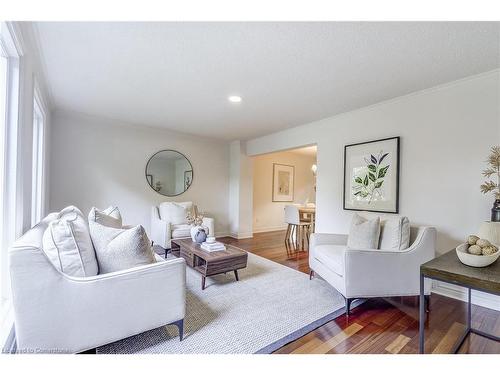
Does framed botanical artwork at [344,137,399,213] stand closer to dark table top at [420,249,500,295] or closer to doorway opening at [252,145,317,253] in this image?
dark table top at [420,249,500,295]

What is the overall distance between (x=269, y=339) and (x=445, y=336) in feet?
4.26

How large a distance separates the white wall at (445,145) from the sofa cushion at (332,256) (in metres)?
1.04

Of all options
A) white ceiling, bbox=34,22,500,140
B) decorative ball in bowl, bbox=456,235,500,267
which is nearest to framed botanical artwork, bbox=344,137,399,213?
white ceiling, bbox=34,22,500,140

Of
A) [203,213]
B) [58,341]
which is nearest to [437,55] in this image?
[58,341]

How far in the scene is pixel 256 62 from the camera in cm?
211

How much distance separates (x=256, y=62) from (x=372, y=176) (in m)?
2.07

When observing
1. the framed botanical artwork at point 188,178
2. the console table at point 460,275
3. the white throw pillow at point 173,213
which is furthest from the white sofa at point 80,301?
the framed botanical artwork at point 188,178

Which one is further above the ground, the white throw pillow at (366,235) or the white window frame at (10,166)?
the white window frame at (10,166)

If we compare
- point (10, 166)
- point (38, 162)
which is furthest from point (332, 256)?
point (38, 162)

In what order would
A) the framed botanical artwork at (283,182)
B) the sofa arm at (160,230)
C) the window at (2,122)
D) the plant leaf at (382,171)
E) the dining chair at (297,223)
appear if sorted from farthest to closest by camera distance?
the framed botanical artwork at (283,182)
the dining chair at (297,223)
the sofa arm at (160,230)
the plant leaf at (382,171)
the window at (2,122)

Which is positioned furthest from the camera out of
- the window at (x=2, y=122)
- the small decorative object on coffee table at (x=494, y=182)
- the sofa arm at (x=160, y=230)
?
the sofa arm at (x=160, y=230)

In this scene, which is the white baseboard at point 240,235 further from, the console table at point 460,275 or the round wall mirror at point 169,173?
the console table at point 460,275

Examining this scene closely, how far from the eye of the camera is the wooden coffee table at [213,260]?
244 centimetres

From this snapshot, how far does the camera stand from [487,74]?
2.24m
